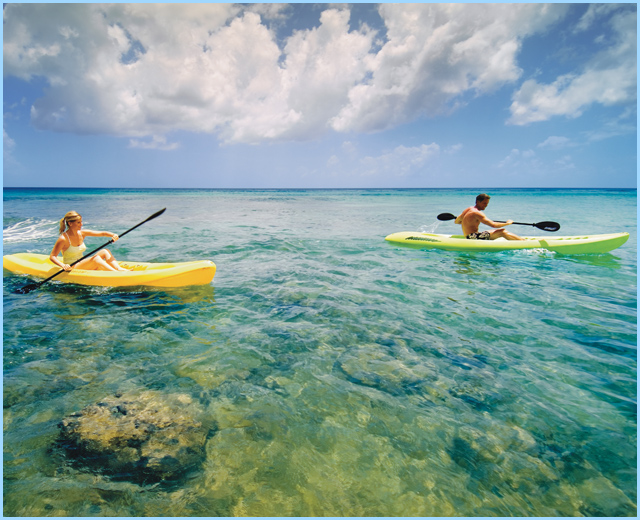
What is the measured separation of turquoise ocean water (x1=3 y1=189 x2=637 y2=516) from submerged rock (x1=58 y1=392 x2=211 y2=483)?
0.37 ft

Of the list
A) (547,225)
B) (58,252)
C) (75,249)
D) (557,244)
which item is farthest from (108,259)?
(547,225)

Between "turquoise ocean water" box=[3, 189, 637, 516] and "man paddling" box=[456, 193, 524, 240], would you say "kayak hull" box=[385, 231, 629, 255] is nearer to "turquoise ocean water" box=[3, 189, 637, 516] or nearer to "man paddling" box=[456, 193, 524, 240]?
"man paddling" box=[456, 193, 524, 240]

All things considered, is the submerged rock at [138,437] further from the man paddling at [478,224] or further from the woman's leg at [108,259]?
the man paddling at [478,224]

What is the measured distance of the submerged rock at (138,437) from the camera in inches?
108

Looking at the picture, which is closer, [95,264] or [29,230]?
[95,264]

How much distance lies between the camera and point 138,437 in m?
3.00

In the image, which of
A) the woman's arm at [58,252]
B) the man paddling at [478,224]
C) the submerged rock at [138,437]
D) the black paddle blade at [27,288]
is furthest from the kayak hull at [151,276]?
the man paddling at [478,224]

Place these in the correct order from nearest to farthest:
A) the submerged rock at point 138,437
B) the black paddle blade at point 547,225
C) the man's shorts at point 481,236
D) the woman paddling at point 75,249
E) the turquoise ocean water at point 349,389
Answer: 1. the turquoise ocean water at point 349,389
2. the submerged rock at point 138,437
3. the woman paddling at point 75,249
4. the man's shorts at point 481,236
5. the black paddle blade at point 547,225

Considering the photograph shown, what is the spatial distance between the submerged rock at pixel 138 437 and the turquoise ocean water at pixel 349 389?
0.11 meters

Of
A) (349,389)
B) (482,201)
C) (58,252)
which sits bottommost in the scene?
(349,389)

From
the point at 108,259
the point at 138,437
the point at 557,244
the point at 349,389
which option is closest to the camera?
the point at 138,437

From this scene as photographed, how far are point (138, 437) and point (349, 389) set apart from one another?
2148 mm

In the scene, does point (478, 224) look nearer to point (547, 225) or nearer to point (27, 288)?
point (547, 225)

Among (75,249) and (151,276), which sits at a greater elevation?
(75,249)
